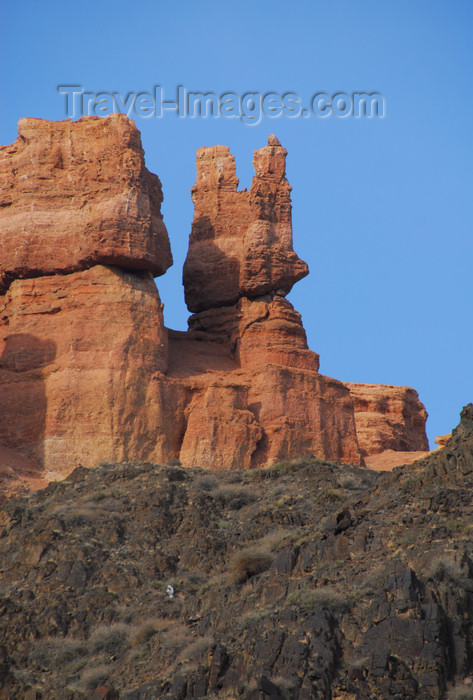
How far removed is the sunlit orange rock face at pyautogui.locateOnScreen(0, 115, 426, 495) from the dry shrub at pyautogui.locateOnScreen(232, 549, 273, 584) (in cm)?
1391

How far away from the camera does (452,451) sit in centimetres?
3158

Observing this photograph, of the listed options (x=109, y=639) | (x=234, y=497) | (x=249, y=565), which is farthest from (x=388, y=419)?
(x=109, y=639)

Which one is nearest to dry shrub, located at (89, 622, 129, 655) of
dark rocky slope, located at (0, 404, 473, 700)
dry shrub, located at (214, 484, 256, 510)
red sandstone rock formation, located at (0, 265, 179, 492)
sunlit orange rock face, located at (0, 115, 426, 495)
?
dark rocky slope, located at (0, 404, 473, 700)

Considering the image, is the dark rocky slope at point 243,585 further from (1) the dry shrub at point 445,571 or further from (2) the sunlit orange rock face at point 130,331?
(2) the sunlit orange rock face at point 130,331

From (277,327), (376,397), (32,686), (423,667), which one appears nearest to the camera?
(423,667)

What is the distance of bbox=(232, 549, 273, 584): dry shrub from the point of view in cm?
2966

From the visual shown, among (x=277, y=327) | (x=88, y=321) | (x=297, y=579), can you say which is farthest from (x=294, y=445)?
(x=297, y=579)

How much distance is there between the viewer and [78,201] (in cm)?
4997

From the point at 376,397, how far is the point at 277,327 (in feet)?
60.8

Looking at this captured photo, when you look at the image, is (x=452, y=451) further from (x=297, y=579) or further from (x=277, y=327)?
(x=277, y=327)

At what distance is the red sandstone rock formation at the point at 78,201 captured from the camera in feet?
160

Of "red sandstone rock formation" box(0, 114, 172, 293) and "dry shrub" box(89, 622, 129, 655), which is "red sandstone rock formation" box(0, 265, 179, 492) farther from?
"dry shrub" box(89, 622, 129, 655)

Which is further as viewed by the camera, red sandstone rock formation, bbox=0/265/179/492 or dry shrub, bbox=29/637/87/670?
red sandstone rock formation, bbox=0/265/179/492

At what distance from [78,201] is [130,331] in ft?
20.6
